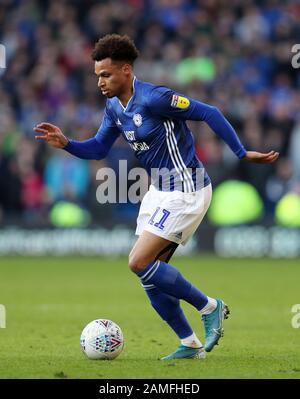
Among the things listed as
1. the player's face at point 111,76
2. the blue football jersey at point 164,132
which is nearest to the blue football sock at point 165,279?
the blue football jersey at point 164,132

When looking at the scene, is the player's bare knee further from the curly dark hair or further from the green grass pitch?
the curly dark hair

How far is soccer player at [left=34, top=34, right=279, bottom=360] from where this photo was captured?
7547 mm

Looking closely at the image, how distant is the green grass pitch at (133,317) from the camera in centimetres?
712

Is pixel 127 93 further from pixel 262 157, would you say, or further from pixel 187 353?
pixel 187 353

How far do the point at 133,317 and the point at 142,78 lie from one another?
9.48 metres

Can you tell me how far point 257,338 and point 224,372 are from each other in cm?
231

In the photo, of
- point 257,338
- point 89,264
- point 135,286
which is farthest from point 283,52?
point 257,338

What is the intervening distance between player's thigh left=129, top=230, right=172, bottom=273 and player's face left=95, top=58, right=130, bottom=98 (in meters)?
1.05

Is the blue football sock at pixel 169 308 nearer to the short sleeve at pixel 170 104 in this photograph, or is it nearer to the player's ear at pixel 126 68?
the short sleeve at pixel 170 104

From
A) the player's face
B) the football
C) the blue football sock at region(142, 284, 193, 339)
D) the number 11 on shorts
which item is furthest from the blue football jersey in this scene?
the football

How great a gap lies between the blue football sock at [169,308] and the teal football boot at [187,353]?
10 centimetres

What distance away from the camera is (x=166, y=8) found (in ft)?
69.3

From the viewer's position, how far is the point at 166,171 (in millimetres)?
7746

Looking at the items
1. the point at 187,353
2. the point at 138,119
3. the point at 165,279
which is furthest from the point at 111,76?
the point at 187,353
